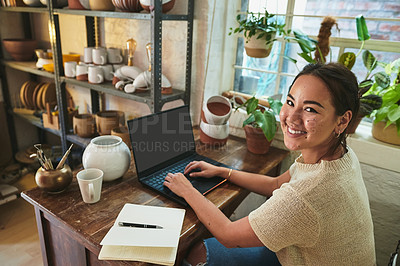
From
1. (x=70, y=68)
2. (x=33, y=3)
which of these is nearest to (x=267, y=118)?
(x=70, y=68)

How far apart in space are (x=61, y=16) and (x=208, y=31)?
53.7 inches

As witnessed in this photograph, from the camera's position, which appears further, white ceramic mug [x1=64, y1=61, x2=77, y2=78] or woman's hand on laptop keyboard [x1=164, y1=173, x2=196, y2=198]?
white ceramic mug [x1=64, y1=61, x2=77, y2=78]

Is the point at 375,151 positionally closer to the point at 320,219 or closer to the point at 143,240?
the point at 320,219

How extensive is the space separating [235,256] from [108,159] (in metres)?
0.63

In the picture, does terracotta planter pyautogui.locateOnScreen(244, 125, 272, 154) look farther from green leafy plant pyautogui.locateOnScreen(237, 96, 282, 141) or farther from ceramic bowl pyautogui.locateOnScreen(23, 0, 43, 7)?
ceramic bowl pyautogui.locateOnScreen(23, 0, 43, 7)

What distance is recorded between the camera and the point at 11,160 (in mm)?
2842

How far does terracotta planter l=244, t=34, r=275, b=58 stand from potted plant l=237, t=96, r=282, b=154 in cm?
28

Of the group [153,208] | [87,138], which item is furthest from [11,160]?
[153,208]

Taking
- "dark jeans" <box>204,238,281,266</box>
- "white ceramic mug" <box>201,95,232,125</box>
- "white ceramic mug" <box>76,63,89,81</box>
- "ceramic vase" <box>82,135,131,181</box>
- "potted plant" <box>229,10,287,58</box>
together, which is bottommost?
"dark jeans" <box>204,238,281,266</box>

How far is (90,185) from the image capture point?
3.43ft

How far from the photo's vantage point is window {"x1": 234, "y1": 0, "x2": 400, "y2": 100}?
4.95 ft

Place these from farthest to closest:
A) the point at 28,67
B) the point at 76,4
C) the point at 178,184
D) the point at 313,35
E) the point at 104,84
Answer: the point at 28,67 < the point at 104,84 < the point at 76,4 < the point at 313,35 < the point at 178,184

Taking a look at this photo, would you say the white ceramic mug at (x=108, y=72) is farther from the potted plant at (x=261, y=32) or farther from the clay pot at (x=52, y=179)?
the clay pot at (x=52, y=179)

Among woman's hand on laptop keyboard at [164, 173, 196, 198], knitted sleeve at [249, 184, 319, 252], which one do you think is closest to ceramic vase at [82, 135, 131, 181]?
woman's hand on laptop keyboard at [164, 173, 196, 198]
